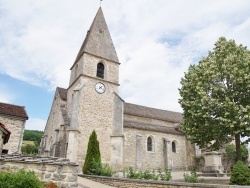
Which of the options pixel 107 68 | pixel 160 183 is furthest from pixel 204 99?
pixel 107 68

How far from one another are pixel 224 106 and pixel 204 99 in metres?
1.32

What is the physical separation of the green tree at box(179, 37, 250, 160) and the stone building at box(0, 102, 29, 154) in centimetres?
1203

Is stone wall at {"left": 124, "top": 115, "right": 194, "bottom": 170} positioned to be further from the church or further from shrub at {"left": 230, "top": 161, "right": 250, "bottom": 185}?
shrub at {"left": 230, "top": 161, "right": 250, "bottom": 185}

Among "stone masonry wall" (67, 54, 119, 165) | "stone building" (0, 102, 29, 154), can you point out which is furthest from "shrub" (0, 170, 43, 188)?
"stone masonry wall" (67, 54, 119, 165)

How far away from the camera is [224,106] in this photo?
14.2m

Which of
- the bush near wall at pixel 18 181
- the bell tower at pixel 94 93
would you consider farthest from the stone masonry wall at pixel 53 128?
the bush near wall at pixel 18 181

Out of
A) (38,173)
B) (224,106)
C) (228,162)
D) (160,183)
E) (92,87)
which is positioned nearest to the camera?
(38,173)

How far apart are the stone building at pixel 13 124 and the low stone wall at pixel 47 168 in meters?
9.24

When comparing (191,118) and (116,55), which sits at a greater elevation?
(116,55)

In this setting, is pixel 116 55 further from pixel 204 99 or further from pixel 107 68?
pixel 204 99

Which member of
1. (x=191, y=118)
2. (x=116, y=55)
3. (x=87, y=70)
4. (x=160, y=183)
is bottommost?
(x=160, y=183)

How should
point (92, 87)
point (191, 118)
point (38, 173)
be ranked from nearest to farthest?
point (38, 173)
point (191, 118)
point (92, 87)

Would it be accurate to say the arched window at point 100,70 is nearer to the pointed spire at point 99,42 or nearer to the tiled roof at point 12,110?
the pointed spire at point 99,42

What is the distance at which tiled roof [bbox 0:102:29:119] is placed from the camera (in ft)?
52.9
